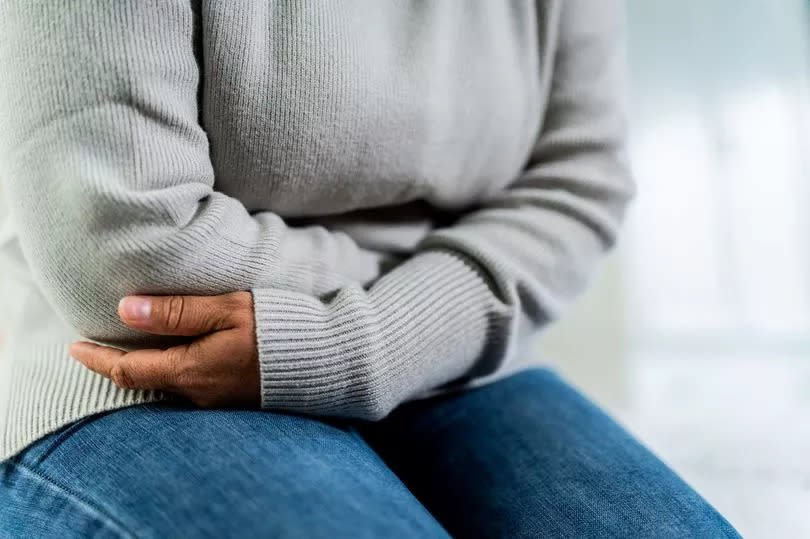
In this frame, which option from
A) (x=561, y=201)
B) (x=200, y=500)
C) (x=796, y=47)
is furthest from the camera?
(x=796, y=47)

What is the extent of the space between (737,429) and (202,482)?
0.87m

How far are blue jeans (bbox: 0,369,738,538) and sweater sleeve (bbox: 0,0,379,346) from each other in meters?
0.09

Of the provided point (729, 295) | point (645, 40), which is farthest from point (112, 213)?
point (729, 295)

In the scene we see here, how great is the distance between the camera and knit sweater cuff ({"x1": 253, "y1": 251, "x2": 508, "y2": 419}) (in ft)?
1.50

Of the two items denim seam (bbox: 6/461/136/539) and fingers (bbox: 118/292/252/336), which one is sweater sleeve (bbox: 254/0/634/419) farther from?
denim seam (bbox: 6/461/136/539)

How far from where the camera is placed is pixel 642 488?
534 mm

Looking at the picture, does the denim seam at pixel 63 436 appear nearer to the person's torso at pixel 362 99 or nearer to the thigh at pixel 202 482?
the thigh at pixel 202 482

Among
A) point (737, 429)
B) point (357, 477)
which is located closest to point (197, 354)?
point (357, 477)

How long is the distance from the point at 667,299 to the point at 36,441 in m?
1.20

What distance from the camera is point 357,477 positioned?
43 centimetres

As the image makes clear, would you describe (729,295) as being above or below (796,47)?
below

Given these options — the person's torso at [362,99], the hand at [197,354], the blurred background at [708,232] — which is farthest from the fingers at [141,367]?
the blurred background at [708,232]

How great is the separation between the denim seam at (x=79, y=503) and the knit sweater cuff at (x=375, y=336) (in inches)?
4.8

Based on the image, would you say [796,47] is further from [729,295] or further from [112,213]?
[112,213]
